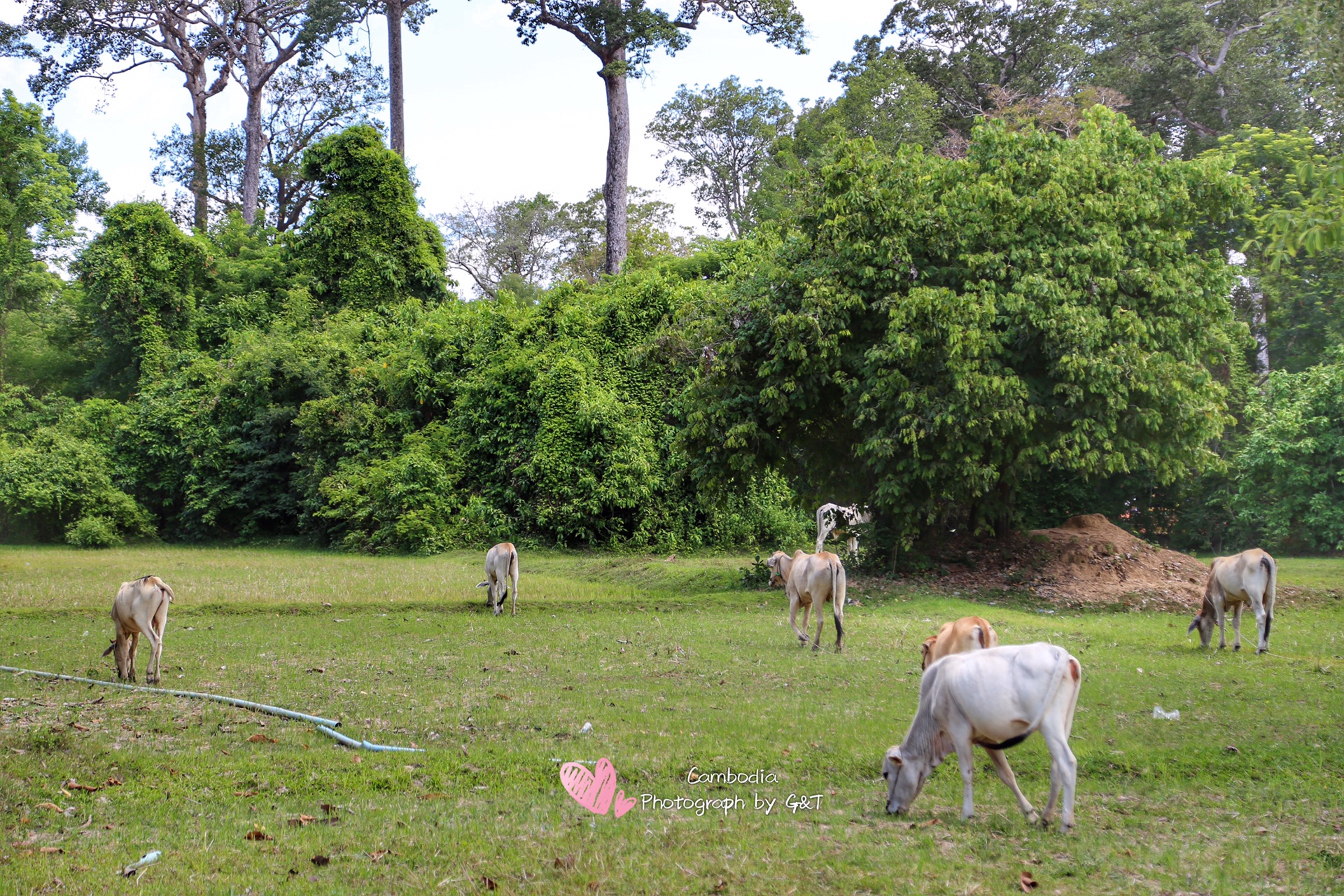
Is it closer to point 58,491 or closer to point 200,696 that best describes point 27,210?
point 58,491

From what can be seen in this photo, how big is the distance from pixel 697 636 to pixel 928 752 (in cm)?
805

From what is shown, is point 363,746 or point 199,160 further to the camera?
point 199,160

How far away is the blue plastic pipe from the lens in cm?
891

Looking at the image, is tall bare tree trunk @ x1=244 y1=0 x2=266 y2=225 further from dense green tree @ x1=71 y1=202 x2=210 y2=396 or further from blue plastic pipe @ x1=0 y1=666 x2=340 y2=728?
blue plastic pipe @ x1=0 y1=666 x2=340 y2=728

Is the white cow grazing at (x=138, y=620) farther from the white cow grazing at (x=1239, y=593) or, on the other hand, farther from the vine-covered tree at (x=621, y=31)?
the vine-covered tree at (x=621, y=31)

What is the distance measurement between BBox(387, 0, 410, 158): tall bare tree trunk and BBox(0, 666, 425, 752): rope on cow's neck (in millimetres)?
29112

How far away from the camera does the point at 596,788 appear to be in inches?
271

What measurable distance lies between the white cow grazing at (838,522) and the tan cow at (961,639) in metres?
13.4

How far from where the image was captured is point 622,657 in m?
12.6

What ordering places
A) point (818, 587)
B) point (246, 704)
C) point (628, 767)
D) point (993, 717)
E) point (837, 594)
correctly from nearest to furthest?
point (993, 717)
point (628, 767)
point (246, 704)
point (837, 594)
point (818, 587)

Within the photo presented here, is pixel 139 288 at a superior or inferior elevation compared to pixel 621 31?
inferior

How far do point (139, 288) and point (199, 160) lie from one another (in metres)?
14.9

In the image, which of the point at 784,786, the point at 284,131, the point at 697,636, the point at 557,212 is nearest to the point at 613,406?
the point at 697,636

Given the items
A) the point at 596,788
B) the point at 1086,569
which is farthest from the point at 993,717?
the point at 1086,569
